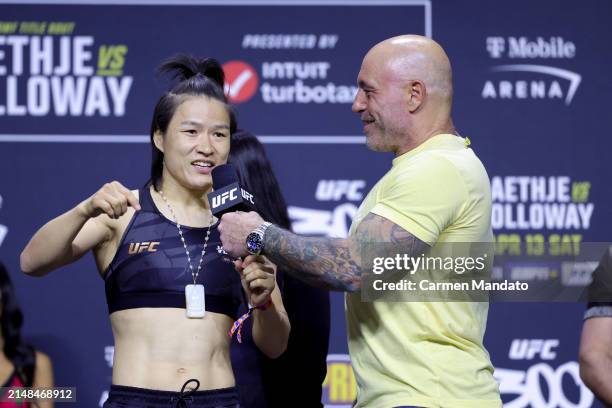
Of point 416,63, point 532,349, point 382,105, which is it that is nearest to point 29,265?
point 382,105

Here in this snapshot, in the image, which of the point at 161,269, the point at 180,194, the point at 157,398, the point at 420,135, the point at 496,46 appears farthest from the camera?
the point at 496,46

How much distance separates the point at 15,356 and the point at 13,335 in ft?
0.27

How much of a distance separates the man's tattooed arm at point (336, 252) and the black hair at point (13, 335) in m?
1.93

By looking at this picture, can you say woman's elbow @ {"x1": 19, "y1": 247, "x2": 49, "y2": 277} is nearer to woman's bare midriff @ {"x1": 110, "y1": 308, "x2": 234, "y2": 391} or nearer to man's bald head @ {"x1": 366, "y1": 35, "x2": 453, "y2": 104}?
woman's bare midriff @ {"x1": 110, "y1": 308, "x2": 234, "y2": 391}

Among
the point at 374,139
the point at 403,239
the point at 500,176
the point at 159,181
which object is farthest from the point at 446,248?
the point at 500,176

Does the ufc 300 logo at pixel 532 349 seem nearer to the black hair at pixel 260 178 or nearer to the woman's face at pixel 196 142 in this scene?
the black hair at pixel 260 178

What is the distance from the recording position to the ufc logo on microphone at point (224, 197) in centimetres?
222

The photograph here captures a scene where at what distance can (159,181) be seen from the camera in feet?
9.17

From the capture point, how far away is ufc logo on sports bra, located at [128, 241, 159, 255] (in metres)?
2.59

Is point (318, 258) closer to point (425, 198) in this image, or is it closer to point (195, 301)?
point (425, 198)

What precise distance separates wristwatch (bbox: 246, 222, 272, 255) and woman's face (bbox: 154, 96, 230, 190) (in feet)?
1.69

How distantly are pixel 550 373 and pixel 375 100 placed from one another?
220 centimetres

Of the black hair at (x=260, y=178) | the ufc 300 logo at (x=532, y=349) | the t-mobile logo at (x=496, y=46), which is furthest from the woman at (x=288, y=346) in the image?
the t-mobile logo at (x=496, y=46)

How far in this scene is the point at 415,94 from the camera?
7.74 feet
